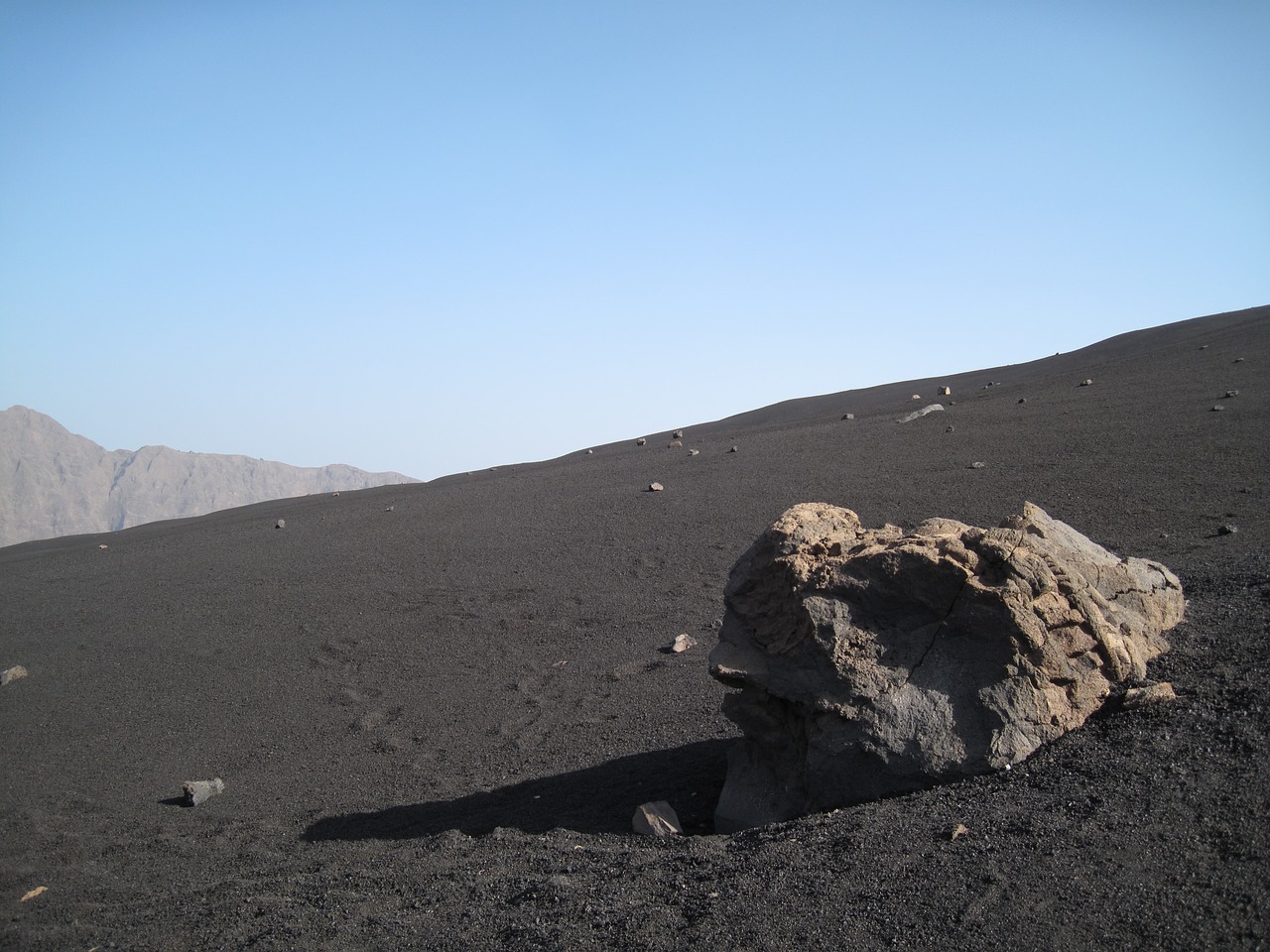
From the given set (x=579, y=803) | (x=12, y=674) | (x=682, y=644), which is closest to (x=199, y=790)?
(x=579, y=803)

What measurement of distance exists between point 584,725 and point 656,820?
8.42 ft

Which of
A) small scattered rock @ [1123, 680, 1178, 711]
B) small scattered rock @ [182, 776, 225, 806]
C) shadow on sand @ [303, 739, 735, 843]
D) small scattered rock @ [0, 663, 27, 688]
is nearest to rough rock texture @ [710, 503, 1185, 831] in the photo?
small scattered rock @ [1123, 680, 1178, 711]

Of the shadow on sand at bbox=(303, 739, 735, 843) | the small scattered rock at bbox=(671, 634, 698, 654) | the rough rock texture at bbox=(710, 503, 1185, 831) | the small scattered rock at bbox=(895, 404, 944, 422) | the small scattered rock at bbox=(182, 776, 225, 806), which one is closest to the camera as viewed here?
the rough rock texture at bbox=(710, 503, 1185, 831)

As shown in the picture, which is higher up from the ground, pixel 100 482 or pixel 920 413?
pixel 100 482

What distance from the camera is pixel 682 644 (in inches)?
359

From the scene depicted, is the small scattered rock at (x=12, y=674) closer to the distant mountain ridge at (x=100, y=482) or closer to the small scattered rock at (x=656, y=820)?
the small scattered rock at (x=656, y=820)

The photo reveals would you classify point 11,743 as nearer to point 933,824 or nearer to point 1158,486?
point 933,824

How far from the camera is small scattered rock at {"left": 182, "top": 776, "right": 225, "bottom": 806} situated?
7316 millimetres

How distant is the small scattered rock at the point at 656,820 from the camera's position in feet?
17.3

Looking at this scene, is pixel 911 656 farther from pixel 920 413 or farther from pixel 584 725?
pixel 920 413

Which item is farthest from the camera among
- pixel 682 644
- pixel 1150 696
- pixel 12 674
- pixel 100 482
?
pixel 100 482

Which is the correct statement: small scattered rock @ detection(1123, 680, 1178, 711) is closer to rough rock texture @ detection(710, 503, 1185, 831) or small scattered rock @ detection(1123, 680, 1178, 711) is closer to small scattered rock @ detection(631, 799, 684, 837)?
rough rock texture @ detection(710, 503, 1185, 831)

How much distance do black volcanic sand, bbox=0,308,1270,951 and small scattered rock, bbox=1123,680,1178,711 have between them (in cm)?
10

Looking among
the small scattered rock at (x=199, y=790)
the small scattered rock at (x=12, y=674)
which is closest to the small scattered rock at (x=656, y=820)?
the small scattered rock at (x=199, y=790)
